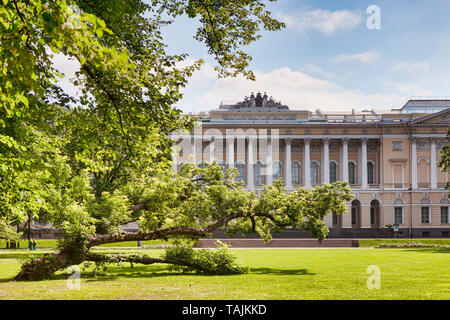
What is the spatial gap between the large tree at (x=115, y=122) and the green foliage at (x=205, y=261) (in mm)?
107

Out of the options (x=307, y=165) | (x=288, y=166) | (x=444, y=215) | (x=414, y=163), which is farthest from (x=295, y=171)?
(x=444, y=215)

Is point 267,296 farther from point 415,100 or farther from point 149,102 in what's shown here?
point 415,100

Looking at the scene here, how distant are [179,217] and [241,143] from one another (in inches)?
1889

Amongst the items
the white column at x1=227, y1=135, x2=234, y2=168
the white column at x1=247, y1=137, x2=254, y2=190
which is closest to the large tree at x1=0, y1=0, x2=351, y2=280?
the white column at x1=227, y1=135, x2=234, y2=168

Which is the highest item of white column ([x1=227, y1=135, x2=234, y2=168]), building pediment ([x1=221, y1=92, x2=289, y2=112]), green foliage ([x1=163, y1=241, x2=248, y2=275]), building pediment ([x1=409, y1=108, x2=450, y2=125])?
building pediment ([x1=221, y1=92, x2=289, y2=112])

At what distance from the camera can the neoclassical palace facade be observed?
210 feet

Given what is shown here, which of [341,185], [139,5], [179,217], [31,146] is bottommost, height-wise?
[179,217]

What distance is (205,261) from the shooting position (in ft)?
55.3

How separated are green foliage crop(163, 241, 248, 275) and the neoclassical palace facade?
151ft

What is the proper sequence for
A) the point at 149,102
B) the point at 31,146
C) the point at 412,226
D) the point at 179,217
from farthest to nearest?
the point at 412,226 → the point at 179,217 → the point at 31,146 → the point at 149,102

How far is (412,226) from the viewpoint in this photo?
63000mm

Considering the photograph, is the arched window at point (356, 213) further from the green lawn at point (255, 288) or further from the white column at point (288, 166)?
the green lawn at point (255, 288)

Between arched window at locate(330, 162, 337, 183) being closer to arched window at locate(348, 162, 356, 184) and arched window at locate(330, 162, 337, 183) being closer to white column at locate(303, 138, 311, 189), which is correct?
arched window at locate(348, 162, 356, 184)
